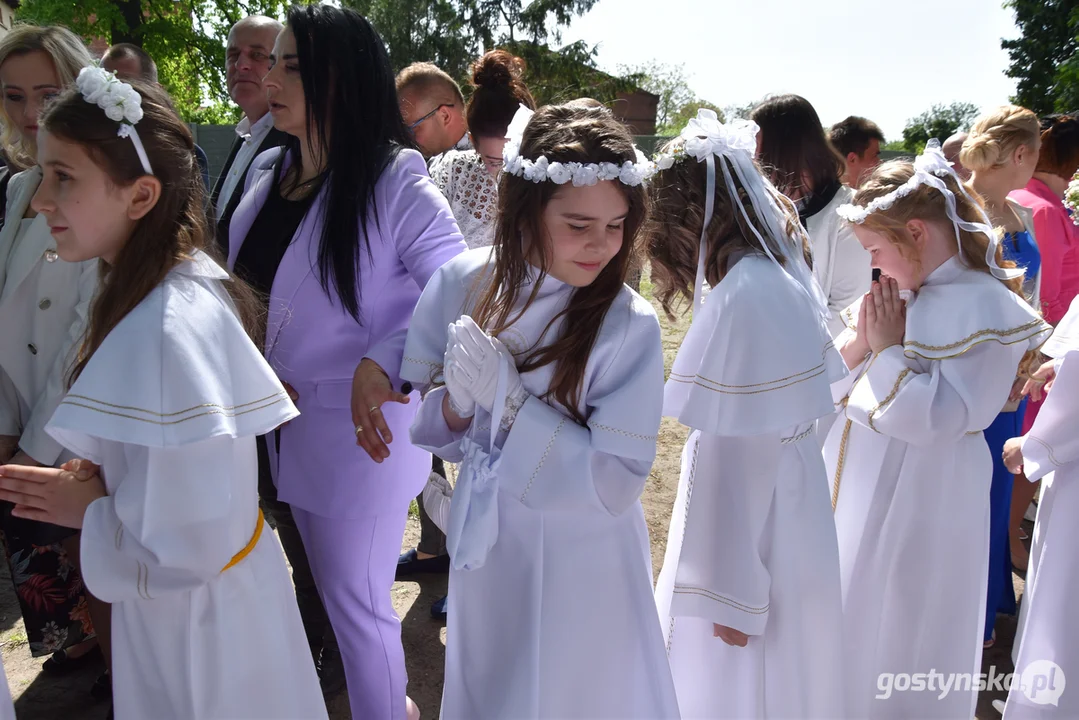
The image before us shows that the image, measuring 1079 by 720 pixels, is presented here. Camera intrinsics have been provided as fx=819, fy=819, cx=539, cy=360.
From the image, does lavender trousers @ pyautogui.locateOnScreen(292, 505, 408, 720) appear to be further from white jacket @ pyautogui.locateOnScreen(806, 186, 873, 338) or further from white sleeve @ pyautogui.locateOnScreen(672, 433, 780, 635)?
white jacket @ pyautogui.locateOnScreen(806, 186, 873, 338)

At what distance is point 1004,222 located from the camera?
12.5 feet

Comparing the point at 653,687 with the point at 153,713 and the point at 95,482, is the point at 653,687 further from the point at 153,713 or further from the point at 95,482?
the point at 95,482

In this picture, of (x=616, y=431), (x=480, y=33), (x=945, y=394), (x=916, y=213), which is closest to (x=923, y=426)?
(x=945, y=394)

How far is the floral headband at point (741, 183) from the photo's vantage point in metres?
2.18

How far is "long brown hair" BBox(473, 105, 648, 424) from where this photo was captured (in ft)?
5.99

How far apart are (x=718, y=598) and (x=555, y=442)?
742 mm

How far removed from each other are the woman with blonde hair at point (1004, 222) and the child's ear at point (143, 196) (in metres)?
3.41

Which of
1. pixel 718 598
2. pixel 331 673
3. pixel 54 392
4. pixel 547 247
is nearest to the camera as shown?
pixel 547 247

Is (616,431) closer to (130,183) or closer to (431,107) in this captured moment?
(130,183)

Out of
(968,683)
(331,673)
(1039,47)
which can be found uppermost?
(1039,47)

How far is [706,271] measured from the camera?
2258 millimetres

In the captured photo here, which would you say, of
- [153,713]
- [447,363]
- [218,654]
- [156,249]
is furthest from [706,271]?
[153,713]

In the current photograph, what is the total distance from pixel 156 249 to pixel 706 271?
1375 millimetres

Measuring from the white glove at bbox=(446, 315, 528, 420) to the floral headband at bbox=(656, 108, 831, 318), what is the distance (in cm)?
67
